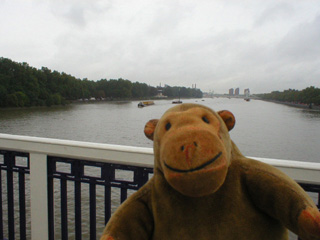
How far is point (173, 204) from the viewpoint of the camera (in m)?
0.93

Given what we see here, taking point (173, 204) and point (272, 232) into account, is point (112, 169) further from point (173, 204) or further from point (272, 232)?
point (272, 232)

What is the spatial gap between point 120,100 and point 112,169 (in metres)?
88.6

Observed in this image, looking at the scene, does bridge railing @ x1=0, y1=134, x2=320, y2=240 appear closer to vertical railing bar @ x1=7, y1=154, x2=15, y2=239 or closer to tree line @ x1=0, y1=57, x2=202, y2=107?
vertical railing bar @ x1=7, y1=154, x2=15, y2=239

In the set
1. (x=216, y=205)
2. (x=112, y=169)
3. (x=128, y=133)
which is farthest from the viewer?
(x=128, y=133)

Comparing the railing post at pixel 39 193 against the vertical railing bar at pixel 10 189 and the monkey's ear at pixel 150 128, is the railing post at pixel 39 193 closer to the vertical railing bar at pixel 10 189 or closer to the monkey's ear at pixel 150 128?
the vertical railing bar at pixel 10 189

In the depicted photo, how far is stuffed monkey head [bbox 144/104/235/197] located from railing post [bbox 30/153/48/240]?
1338mm

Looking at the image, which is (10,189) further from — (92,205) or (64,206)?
(92,205)

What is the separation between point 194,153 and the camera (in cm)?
78

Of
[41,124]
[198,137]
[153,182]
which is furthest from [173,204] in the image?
[41,124]

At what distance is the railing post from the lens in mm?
1943

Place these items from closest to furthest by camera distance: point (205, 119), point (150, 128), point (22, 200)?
point (205, 119)
point (150, 128)
point (22, 200)

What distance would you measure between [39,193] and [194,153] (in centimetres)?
158

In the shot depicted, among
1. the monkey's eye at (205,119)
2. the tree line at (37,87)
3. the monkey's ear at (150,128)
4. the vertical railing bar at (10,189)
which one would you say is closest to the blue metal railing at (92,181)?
the vertical railing bar at (10,189)

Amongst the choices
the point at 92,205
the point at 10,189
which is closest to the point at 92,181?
the point at 92,205
